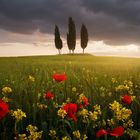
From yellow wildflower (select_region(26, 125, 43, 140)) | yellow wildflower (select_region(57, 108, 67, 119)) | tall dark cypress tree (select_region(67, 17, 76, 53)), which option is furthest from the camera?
tall dark cypress tree (select_region(67, 17, 76, 53))

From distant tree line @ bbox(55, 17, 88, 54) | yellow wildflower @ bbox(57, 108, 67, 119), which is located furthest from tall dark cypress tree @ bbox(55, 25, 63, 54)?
yellow wildflower @ bbox(57, 108, 67, 119)

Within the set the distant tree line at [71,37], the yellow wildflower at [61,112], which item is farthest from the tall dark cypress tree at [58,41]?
the yellow wildflower at [61,112]

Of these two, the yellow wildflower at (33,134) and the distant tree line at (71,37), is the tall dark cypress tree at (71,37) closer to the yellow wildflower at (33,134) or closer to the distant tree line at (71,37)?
the distant tree line at (71,37)

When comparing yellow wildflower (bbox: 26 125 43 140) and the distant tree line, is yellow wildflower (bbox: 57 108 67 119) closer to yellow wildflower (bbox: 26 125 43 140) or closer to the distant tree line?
yellow wildflower (bbox: 26 125 43 140)

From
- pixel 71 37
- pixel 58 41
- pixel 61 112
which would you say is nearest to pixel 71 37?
pixel 71 37

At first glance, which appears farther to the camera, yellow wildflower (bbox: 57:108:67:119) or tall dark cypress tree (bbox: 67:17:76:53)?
tall dark cypress tree (bbox: 67:17:76:53)

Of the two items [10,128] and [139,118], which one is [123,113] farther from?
[10,128]

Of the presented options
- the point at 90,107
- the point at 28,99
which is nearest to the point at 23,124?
the point at 28,99

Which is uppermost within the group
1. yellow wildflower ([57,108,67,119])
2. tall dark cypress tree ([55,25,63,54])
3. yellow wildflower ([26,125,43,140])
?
tall dark cypress tree ([55,25,63,54])

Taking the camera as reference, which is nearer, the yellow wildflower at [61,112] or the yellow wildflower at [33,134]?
the yellow wildflower at [33,134]

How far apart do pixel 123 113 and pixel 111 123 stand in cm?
27

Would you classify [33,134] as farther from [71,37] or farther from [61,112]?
[71,37]

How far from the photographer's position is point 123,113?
313 cm

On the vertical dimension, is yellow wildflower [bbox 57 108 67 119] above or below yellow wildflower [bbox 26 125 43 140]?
above
